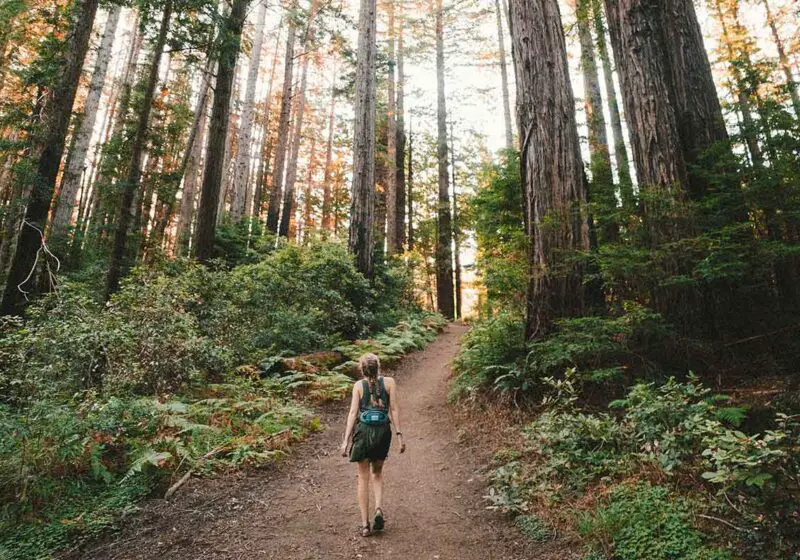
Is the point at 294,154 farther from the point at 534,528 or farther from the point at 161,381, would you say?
the point at 534,528

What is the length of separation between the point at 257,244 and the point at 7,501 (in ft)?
34.6

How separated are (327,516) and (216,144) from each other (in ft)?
33.2

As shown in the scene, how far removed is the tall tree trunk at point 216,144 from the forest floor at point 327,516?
7.21 metres

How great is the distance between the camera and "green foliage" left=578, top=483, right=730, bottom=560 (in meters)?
2.71

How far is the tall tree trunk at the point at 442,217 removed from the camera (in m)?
19.1

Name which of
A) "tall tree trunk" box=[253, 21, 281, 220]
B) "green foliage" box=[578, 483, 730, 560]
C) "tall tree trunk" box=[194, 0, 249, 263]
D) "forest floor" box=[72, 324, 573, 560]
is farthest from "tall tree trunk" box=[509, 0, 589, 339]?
"tall tree trunk" box=[253, 21, 281, 220]

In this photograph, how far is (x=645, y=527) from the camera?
2967mm

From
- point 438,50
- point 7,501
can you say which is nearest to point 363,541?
point 7,501

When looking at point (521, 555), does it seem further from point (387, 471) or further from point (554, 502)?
point (387, 471)

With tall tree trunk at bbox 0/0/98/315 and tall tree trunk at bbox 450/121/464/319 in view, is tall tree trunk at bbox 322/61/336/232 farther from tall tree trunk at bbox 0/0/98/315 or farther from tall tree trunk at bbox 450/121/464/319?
tall tree trunk at bbox 0/0/98/315

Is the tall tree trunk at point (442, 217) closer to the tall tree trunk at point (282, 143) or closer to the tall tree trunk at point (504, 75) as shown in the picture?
the tall tree trunk at point (504, 75)

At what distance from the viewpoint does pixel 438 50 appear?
69.4 feet

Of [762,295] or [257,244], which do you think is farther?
[257,244]

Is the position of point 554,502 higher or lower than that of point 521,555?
higher
